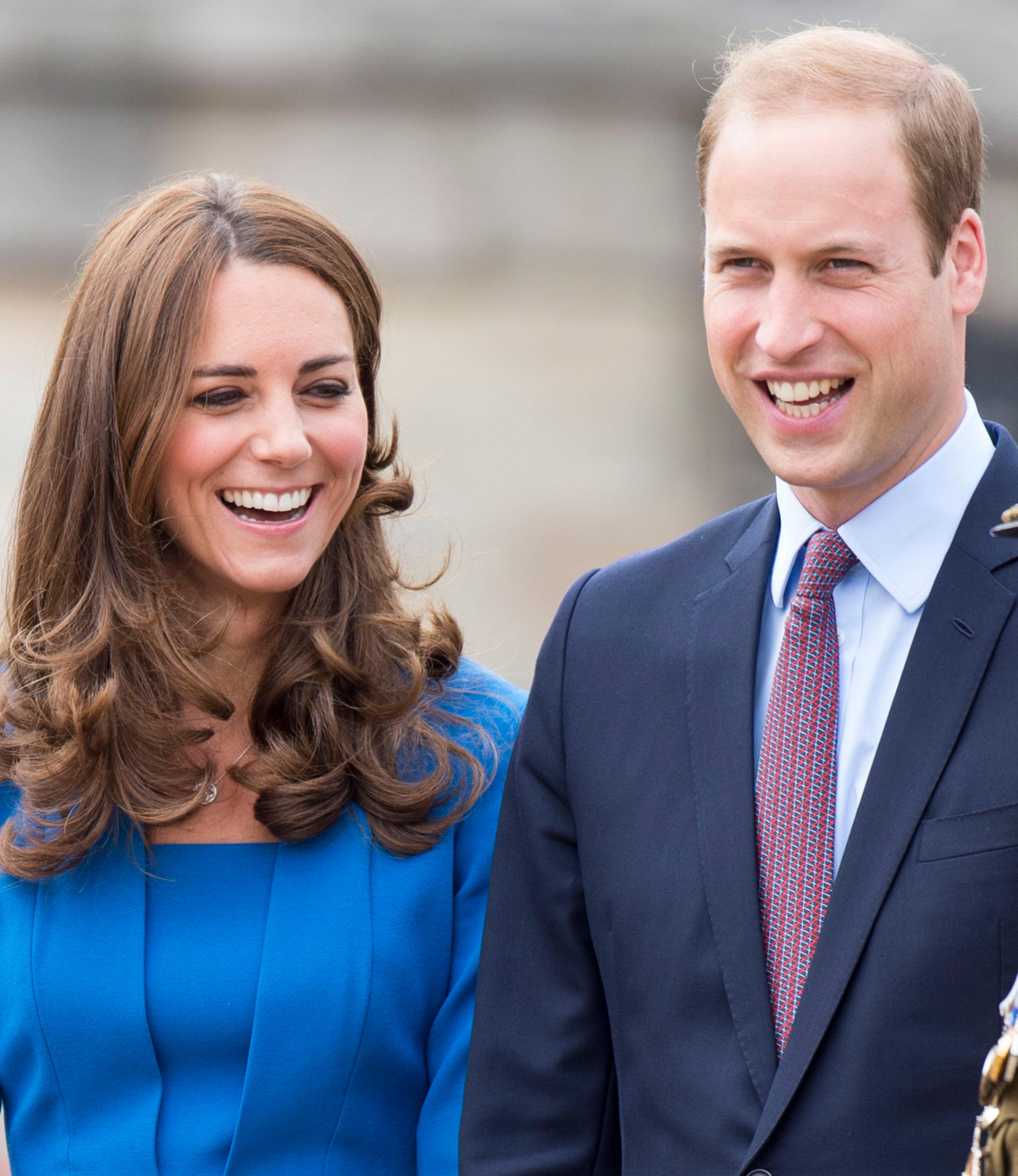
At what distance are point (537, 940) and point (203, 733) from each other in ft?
1.92

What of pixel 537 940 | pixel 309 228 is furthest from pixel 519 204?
pixel 537 940

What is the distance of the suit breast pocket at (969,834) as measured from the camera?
146 cm

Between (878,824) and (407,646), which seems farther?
(407,646)

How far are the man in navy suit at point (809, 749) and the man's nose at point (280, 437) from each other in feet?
1.70

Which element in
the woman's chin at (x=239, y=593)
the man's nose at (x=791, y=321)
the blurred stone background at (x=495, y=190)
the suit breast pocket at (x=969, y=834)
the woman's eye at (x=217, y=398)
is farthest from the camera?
the blurred stone background at (x=495, y=190)

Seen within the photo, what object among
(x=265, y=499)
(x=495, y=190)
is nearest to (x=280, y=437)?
(x=265, y=499)

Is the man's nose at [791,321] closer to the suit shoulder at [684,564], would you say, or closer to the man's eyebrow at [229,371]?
the suit shoulder at [684,564]

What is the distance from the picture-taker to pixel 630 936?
1709mm

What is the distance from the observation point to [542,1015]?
1821mm

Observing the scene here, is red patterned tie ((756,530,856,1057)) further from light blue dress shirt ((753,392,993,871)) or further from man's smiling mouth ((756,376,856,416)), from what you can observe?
man's smiling mouth ((756,376,856,416))

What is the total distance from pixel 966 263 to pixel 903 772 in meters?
0.53

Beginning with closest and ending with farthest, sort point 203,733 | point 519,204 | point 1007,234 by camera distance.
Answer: point 203,733, point 1007,234, point 519,204

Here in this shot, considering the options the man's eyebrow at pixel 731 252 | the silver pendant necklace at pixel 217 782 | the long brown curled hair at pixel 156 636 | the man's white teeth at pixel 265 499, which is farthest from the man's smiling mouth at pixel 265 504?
the man's eyebrow at pixel 731 252

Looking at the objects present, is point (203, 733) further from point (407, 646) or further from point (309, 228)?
point (309, 228)
